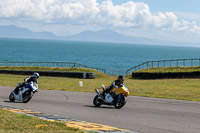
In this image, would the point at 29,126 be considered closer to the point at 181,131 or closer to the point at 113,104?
the point at 181,131

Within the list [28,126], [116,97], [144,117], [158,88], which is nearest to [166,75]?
[158,88]

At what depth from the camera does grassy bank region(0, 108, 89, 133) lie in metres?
8.59

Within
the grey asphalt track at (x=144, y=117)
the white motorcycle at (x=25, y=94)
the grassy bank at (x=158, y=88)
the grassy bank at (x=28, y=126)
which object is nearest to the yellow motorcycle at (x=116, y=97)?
the grey asphalt track at (x=144, y=117)

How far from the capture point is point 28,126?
9188mm

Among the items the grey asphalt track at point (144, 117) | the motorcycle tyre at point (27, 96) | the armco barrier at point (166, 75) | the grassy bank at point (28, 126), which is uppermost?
the armco barrier at point (166, 75)

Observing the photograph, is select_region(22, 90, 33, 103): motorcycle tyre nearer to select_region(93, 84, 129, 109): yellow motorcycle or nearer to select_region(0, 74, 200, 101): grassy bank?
select_region(93, 84, 129, 109): yellow motorcycle

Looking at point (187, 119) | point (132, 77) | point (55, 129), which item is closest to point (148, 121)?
point (187, 119)

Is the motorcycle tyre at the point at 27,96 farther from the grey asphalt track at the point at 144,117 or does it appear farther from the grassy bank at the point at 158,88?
the grassy bank at the point at 158,88

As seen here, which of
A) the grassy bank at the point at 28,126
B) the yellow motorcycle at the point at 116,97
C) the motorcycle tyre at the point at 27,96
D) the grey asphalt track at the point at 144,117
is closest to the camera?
the grassy bank at the point at 28,126

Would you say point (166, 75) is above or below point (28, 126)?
above

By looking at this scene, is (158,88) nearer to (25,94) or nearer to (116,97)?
(116,97)

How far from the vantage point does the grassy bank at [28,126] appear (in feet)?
28.2

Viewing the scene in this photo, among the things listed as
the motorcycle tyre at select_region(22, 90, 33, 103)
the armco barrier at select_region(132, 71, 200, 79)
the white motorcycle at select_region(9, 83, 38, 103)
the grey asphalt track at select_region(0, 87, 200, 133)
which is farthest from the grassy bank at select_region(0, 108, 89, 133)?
the armco barrier at select_region(132, 71, 200, 79)

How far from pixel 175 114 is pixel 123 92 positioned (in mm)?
2438
